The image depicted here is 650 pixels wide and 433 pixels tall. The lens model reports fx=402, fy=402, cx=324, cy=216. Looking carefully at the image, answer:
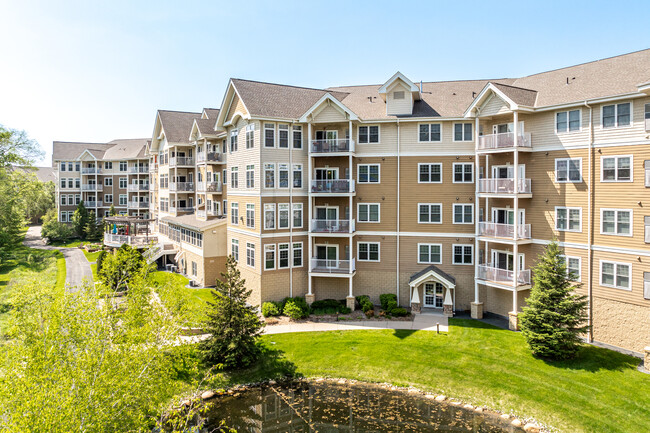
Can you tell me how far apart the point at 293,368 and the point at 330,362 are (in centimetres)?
191

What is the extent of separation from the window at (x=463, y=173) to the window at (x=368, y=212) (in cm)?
569

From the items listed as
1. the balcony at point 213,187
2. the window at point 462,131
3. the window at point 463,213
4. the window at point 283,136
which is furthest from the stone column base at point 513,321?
the balcony at point 213,187

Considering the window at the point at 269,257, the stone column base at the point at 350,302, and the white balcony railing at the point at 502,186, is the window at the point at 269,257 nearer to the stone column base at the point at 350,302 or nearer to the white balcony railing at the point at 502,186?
the stone column base at the point at 350,302

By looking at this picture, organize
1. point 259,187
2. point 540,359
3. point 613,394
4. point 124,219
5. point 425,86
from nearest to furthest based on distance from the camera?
point 613,394 → point 540,359 → point 259,187 → point 425,86 → point 124,219

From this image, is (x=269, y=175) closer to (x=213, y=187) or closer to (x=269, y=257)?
(x=269, y=257)

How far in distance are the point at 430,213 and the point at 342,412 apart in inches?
591

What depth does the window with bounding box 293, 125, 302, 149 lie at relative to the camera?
27.8 m

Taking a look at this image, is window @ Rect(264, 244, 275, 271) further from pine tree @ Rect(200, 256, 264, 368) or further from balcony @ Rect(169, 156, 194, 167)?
balcony @ Rect(169, 156, 194, 167)

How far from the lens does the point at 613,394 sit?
1638cm

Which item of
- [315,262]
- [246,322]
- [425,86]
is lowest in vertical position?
[246,322]

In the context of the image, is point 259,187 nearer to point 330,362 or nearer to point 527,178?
point 330,362

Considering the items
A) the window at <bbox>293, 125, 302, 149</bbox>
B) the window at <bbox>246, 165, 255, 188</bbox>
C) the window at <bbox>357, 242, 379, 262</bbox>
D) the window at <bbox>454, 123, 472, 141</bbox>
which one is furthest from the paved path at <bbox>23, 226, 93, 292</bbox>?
the window at <bbox>454, 123, 472, 141</bbox>

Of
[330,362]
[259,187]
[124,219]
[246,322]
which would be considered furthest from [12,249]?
[330,362]

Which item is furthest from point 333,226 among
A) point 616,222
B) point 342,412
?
point 616,222
